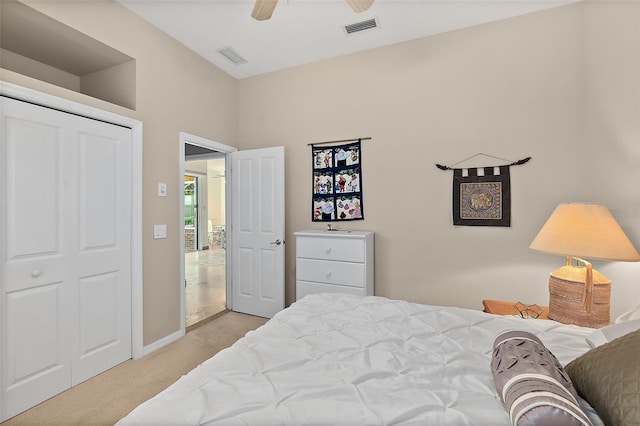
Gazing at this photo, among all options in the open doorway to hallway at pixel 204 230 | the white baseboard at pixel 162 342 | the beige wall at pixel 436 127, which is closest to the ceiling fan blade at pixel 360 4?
the beige wall at pixel 436 127

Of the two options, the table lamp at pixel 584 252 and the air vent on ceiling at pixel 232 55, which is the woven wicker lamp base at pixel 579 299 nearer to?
the table lamp at pixel 584 252

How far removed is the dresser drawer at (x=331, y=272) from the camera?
2881 mm

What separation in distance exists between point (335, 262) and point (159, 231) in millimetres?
1728

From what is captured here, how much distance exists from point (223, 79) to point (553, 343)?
12.8ft

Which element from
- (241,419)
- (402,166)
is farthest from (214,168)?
(241,419)

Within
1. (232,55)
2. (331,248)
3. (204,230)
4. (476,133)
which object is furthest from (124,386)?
(204,230)

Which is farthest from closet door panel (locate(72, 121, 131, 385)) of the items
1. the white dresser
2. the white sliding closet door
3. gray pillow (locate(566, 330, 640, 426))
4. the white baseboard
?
gray pillow (locate(566, 330, 640, 426))

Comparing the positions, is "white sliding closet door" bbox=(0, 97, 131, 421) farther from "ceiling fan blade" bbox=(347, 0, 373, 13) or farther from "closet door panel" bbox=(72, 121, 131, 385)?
"ceiling fan blade" bbox=(347, 0, 373, 13)

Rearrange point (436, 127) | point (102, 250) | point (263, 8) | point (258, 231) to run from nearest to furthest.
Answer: point (263, 8)
point (102, 250)
point (436, 127)
point (258, 231)

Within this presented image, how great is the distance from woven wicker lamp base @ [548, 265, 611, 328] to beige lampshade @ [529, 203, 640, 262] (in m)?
0.23

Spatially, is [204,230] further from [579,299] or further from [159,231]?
[579,299]

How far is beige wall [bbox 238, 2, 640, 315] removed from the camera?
2.03 metres

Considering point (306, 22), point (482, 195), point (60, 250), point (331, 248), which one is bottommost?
point (331, 248)

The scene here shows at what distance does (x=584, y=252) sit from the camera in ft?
5.51
